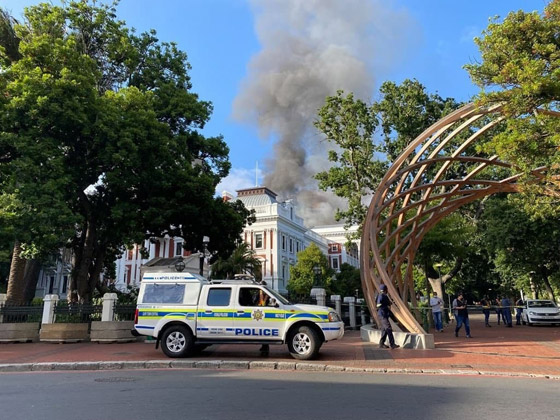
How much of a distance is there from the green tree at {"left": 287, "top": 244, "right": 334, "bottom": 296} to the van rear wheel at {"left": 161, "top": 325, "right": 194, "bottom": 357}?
41476 millimetres

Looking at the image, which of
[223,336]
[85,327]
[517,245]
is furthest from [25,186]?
[517,245]

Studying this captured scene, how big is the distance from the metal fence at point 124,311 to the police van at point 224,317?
248 inches

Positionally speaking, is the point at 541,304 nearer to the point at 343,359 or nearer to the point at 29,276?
the point at 343,359

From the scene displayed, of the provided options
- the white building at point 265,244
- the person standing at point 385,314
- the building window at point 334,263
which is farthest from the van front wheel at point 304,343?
the building window at point 334,263

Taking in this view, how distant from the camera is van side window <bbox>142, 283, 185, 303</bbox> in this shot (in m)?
11.8

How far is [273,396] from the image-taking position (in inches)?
271

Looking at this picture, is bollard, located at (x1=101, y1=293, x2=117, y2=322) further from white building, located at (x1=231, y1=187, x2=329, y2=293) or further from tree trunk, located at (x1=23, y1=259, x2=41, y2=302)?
white building, located at (x1=231, y1=187, x2=329, y2=293)

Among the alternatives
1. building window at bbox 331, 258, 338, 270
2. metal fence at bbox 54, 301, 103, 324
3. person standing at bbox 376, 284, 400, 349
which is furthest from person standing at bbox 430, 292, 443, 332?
building window at bbox 331, 258, 338, 270

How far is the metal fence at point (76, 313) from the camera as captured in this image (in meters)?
17.3

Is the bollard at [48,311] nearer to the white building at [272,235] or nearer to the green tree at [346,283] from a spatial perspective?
the white building at [272,235]

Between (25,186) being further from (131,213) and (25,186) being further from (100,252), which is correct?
(100,252)

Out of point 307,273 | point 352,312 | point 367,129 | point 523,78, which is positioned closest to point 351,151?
point 367,129

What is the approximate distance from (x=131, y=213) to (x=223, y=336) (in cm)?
1054

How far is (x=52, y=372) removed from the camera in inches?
410
